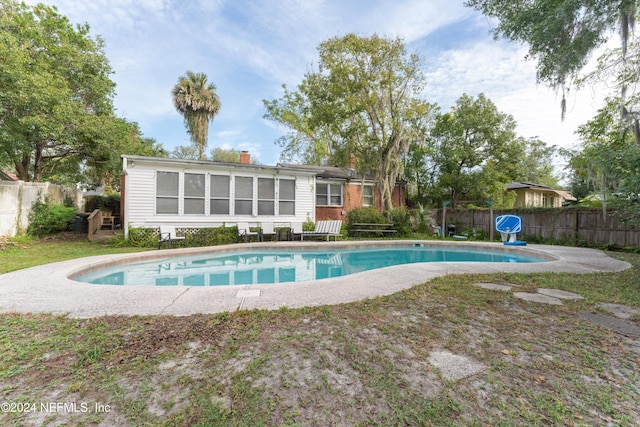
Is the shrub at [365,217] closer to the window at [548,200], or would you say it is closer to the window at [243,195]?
the window at [243,195]

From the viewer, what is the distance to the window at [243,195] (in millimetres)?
11680

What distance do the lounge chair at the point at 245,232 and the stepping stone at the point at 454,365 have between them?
965cm

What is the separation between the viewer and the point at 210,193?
36.6 ft

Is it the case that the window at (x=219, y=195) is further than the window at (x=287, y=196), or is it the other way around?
the window at (x=287, y=196)

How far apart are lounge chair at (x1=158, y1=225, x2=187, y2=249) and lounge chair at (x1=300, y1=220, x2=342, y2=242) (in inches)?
189

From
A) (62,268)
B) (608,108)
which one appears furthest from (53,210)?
(608,108)

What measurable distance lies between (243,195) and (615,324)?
1121 cm

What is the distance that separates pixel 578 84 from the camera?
6.92m

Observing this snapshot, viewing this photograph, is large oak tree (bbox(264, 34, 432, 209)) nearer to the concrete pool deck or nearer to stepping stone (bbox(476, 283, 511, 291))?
the concrete pool deck

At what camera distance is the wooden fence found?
9.38m

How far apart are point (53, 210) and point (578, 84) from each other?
18.4 meters

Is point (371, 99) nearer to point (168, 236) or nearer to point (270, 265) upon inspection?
point (270, 265)

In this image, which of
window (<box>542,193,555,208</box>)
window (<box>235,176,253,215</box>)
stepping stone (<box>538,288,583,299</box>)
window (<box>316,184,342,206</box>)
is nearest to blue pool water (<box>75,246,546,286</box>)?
window (<box>235,176,253,215</box>)

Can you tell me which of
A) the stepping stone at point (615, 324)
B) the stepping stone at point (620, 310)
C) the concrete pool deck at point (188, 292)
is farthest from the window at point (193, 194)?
the stepping stone at point (620, 310)
